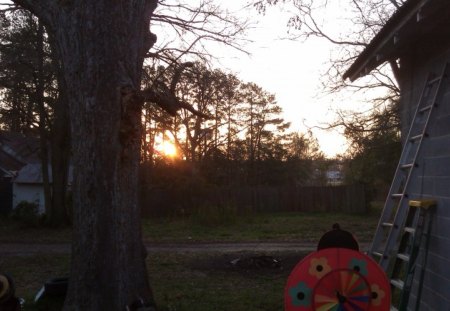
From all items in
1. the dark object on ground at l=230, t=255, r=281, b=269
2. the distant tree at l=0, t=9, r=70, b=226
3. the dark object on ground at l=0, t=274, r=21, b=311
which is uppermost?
the distant tree at l=0, t=9, r=70, b=226

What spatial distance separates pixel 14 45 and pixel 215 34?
10922mm

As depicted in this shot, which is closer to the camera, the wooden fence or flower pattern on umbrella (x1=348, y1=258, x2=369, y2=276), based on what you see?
flower pattern on umbrella (x1=348, y1=258, x2=369, y2=276)

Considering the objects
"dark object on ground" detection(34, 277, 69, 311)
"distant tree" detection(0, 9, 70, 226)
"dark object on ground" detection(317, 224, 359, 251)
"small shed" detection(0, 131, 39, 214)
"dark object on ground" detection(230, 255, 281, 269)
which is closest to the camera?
"dark object on ground" detection(317, 224, 359, 251)

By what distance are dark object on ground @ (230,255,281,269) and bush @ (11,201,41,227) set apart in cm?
1582

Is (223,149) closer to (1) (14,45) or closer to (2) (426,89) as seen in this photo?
(1) (14,45)

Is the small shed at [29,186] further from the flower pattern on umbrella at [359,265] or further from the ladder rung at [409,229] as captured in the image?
the flower pattern on umbrella at [359,265]

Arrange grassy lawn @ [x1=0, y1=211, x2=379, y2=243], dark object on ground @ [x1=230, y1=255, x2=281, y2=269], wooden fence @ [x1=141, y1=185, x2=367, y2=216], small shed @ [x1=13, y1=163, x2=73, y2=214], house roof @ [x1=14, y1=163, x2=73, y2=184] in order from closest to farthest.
Answer: dark object on ground @ [x1=230, y1=255, x2=281, y2=269], grassy lawn @ [x1=0, y1=211, x2=379, y2=243], wooden fence @ [x1=141, y1=185, x2=367, y2=216], house roof @ [x1=14, y1=163, x2=73, y2=184], small shed @ [x1=13, y1=163, x2=73, y2=214]

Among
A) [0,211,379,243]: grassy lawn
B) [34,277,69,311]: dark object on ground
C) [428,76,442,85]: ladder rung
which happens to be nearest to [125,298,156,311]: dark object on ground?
[34,277,69,311]: dark object on ground

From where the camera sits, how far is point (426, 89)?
720cm

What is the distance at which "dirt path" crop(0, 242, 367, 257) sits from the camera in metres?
18.1

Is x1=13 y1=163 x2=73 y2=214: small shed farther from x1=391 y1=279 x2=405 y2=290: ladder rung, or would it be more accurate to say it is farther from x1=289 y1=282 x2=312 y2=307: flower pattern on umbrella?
x1=289 y1=282 x2=312 y2=307: flower pattern on umbrella

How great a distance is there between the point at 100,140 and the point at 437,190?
3834 millimetres

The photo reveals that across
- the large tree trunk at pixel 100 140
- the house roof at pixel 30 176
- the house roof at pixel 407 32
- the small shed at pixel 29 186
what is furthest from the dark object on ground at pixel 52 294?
the small shed at pixel 29 186

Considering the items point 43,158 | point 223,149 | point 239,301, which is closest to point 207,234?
point 43,158
